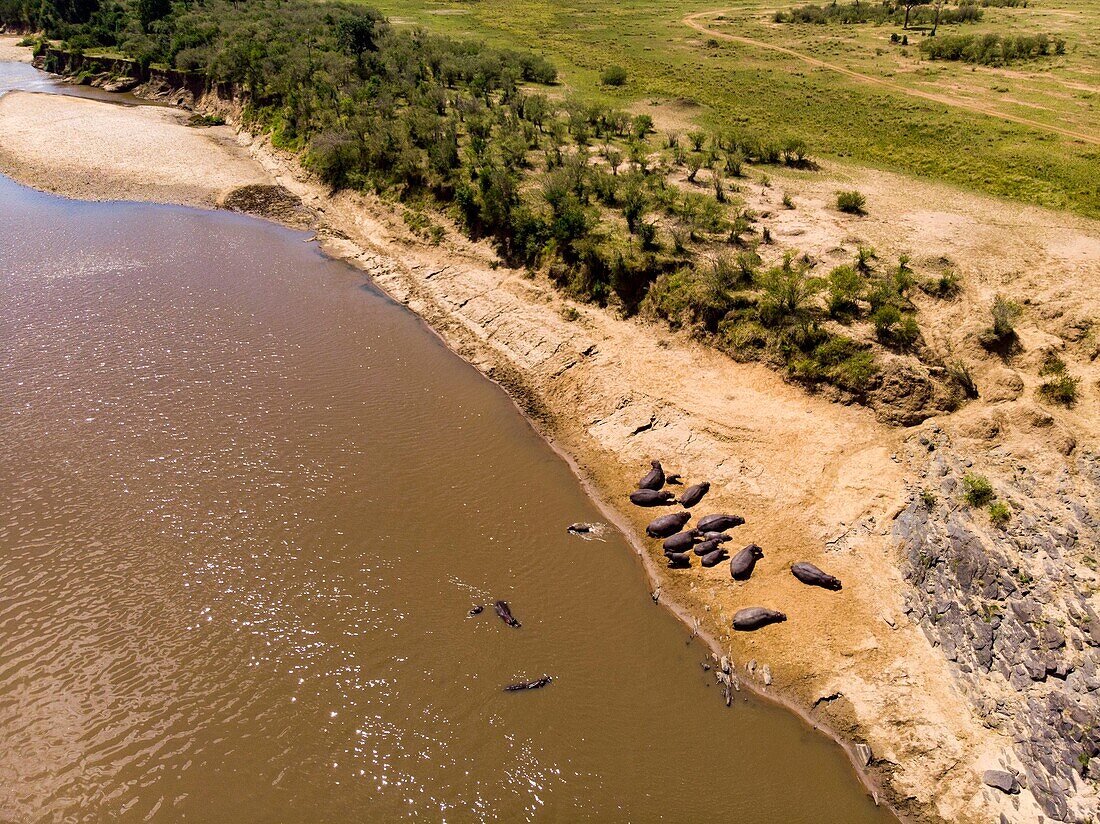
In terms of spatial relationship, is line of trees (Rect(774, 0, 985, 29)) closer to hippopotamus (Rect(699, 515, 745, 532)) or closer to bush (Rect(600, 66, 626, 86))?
bush (Rect(600, 66, 626, 86))

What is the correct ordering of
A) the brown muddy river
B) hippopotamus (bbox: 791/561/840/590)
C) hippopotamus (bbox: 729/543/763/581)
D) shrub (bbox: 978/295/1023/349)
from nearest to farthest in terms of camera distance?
the brown muddy river
hippopotamus (bbox: 791/561/840/590)
hippopotamus (bbox: 729/543/763/581)
shrub (bbox: 978/295/1023/349)

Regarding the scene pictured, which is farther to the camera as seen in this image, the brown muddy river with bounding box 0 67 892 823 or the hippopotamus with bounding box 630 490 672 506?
the hippopotamus with bounding box 630 490 672 506

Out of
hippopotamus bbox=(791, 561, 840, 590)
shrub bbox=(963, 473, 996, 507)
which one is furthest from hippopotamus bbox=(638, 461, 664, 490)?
shrub bbox=(963, 473, 996, 507)

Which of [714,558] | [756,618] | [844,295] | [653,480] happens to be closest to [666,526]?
[714,558]

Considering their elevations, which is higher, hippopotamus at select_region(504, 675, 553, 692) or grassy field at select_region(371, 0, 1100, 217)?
grassy field at select_region(371, 0, 1100, 217)

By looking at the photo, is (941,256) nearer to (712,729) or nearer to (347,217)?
(712,729)

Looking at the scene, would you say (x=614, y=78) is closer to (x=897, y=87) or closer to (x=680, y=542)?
(x=897, y=87)

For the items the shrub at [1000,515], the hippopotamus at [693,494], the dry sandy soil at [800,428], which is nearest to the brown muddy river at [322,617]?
the dry sandy soil at [800,428]
